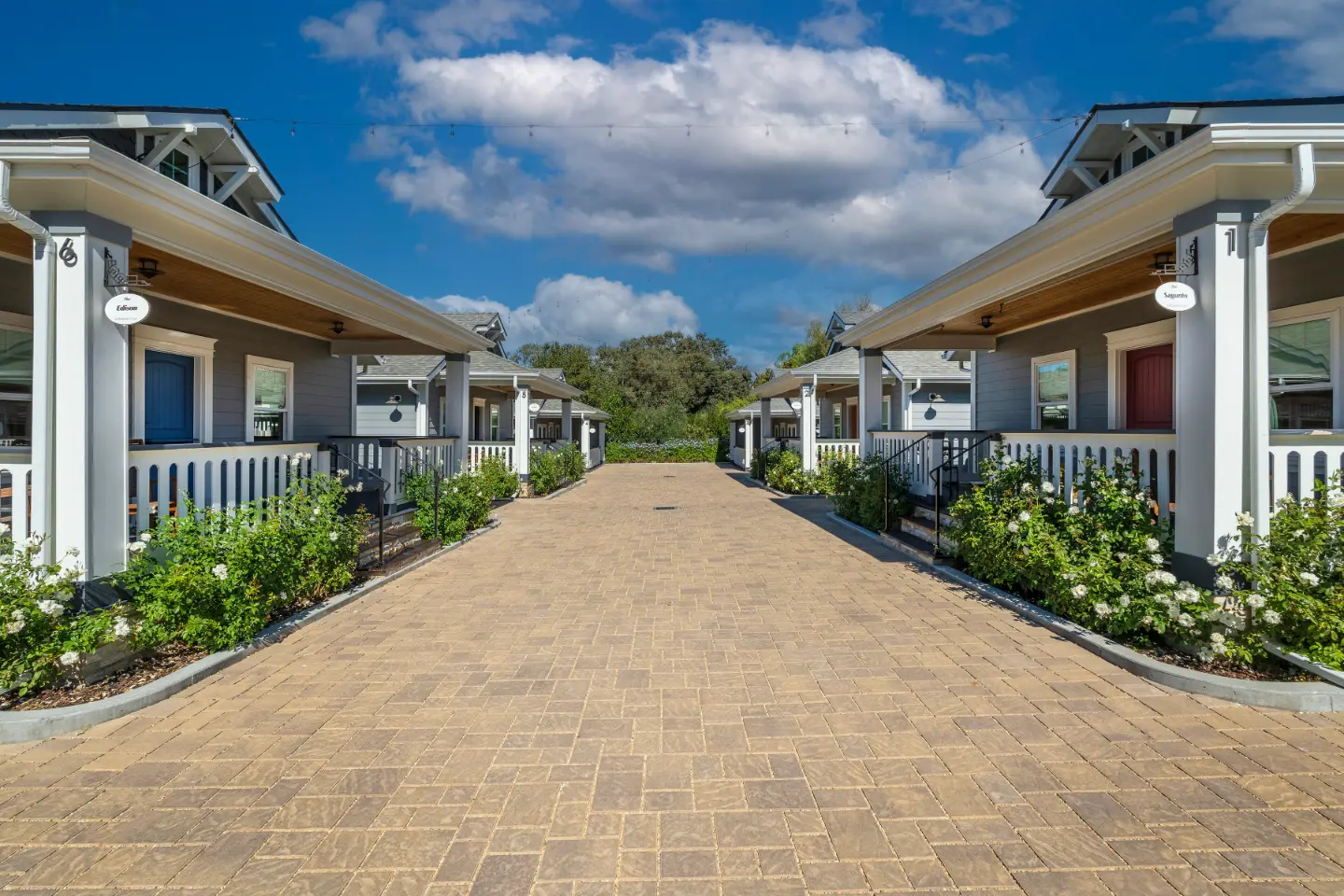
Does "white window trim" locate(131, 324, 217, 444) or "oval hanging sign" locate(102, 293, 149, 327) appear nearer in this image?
"oval hanging sign" locate(102, 293, 149, 327)

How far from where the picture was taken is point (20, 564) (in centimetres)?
376

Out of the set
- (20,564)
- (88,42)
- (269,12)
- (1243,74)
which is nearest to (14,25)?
(88,42)

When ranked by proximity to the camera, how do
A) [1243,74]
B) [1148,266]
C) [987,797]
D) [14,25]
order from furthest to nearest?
[1243,74] < [14,25] < [1148,266] < [987,797]

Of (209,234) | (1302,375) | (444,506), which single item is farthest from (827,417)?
(209,234)

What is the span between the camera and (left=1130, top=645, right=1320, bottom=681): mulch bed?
3875mm

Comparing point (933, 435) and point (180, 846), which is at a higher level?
point (933, 435)

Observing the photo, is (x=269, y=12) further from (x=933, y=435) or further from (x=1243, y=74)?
(x=1243, y=74)

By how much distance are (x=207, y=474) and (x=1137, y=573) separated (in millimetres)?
7198

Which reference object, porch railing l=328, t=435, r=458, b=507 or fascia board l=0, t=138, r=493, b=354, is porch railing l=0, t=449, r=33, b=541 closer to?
fascia board l=0, t=138, r=493, b=354

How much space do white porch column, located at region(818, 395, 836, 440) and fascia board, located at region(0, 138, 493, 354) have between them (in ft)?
59.4

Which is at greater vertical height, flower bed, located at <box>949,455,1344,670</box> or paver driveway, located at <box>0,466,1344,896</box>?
flower bed, located at <box>949,455,1344,670</box>

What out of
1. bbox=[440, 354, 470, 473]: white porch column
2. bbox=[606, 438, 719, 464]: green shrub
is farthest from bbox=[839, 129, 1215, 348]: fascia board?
bbox=[606, 438, 719, 464]: green shrub

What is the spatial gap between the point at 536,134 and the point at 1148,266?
8191 millimetres

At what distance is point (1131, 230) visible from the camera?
17.9 feet
